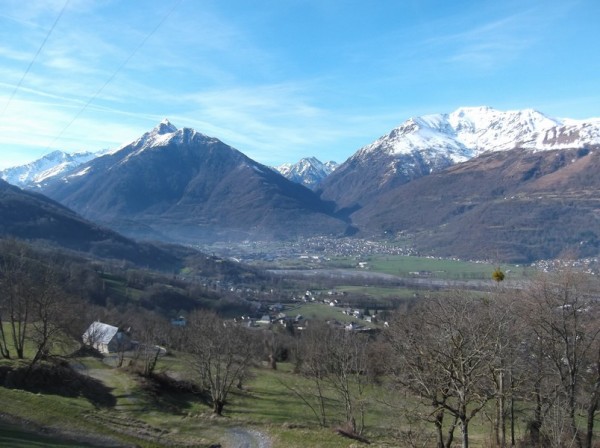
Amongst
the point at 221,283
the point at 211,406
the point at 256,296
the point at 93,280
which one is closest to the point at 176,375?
the point at 211,406

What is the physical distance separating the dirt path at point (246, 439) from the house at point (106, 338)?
30.4m

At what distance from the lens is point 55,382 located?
108 ft

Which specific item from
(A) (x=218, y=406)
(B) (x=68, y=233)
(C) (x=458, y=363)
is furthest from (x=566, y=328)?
(B) (x=68, y=233)

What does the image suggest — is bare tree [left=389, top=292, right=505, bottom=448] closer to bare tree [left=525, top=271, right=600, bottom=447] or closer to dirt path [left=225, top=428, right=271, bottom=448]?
bare tree [left=525, top=271, right=600, bottom=447]

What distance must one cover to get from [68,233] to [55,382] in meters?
157

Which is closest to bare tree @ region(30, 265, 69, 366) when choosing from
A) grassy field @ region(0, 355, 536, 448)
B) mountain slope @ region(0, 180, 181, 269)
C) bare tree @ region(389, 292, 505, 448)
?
grassy field @ region(0, 355, 536, 448)

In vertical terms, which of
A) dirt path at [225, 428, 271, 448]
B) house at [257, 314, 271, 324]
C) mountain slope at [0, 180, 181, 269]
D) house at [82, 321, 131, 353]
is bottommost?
house at [257, 314, 271, 324]

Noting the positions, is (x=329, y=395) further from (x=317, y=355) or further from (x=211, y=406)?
(x=211, y=406)

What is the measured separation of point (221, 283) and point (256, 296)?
884 inches

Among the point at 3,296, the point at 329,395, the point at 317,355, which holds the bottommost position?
the point at 329,395

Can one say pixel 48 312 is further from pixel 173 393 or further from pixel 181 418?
pixel 181 418

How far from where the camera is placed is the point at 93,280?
105875 mm

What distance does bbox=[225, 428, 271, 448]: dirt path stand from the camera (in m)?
26.1

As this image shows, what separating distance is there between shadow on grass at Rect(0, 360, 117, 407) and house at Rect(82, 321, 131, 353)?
2068cm
